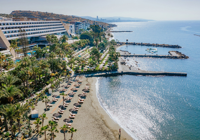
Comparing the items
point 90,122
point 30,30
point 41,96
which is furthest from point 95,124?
point 30,30

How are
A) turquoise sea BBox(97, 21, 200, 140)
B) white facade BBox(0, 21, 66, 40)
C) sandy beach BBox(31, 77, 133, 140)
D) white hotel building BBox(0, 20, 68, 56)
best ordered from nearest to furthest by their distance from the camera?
sandy beach BBox(31, 77, 133, 140) < turquoise sea BBox(97, 21, 200, 140) < white hotel building BBox(0, 20, 68, 56) < white facade BBox(0, 21, 66, 40)

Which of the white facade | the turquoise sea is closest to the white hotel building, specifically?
the white facade

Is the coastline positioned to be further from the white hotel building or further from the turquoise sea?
the white hotel building

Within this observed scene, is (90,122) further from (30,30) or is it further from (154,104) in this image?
(30,30)

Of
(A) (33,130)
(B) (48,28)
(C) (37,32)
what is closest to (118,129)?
(A) (33,130)

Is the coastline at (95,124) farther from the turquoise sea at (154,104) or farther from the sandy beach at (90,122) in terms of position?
the turquoise sea at (154,104)
